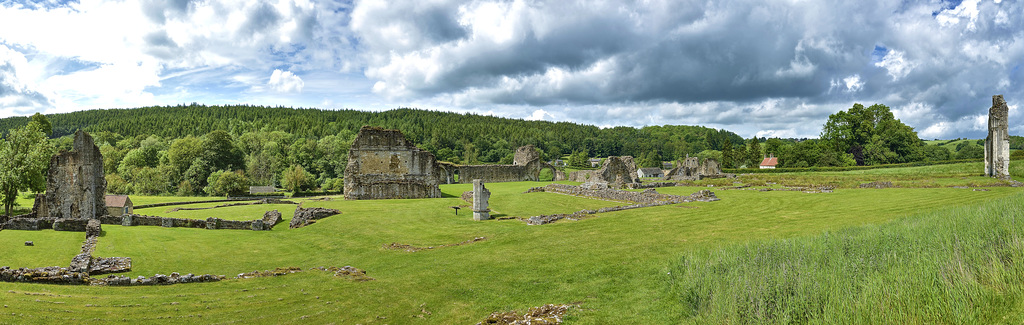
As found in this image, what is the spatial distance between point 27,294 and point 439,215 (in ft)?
55.3

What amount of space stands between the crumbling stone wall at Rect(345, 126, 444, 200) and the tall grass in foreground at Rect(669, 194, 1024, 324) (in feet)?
108

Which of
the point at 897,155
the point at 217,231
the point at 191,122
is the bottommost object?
the point at 217,231

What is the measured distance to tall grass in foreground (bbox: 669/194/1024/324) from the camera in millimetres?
5559

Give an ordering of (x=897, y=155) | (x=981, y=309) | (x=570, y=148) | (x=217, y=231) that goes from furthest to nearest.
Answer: (x=570, y=148) → (x=897, y=155) → (x=217, y=231) → (x=981, y=309)

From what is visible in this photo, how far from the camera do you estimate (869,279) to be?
6.64 metres

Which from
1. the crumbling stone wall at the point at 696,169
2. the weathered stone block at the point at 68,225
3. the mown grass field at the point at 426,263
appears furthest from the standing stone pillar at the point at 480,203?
the crumbling stone wall at the point at 696,169

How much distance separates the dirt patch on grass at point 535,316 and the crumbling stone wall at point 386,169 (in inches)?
1283

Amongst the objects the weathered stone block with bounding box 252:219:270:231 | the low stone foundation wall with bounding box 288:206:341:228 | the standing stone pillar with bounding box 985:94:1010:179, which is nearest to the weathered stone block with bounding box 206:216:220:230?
the weathered stone block with bounding box 252:219:270:231

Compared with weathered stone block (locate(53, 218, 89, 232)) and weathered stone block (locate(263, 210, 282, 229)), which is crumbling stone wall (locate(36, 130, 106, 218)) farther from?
weathered stone block (locate(263, 210, 282, 229))

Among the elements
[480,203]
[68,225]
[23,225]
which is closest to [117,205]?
[23,225]

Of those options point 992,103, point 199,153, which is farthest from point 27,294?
point 199,153

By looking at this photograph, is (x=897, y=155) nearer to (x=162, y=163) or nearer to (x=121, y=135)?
(x=162, y=163)

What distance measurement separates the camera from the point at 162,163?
7338 cm

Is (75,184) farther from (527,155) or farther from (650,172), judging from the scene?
(650,172)
